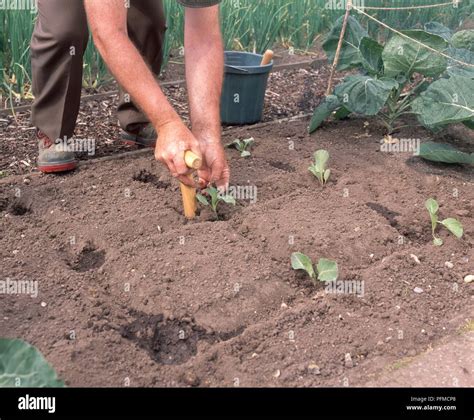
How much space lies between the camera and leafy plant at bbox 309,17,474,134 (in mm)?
2979

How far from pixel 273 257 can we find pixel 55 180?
1063 mm

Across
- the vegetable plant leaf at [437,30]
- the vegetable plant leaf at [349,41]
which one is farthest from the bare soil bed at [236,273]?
the vegetable plant leaf at [437,30]

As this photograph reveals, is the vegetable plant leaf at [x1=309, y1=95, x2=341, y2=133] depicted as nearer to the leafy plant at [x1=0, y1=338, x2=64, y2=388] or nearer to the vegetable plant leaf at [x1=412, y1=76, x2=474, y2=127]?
the vegetable plant leaf at [x1=412, y1=76, x2=474, y2=127]

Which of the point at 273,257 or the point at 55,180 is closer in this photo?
the point at 273,257

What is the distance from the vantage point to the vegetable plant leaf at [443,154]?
296 centimetres

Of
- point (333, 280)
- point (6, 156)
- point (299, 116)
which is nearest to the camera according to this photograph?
point (333, 280)

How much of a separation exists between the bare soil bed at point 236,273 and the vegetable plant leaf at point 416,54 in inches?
18.2

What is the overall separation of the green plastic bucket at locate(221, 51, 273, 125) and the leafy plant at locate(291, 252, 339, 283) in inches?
58.0

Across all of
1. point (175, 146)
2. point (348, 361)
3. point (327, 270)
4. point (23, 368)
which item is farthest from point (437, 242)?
point (23, 368)

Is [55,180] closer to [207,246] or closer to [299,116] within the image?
[207,246]

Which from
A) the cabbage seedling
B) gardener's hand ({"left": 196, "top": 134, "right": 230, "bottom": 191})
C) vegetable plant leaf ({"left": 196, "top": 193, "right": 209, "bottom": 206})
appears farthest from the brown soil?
gardener's hand ({"left": 196, "top": 134, "right": 230, "bottom": 191})

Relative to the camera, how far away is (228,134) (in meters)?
3.34

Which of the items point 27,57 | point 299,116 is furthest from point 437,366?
point 27,57

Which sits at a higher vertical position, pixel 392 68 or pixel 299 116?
pixel 392 68
